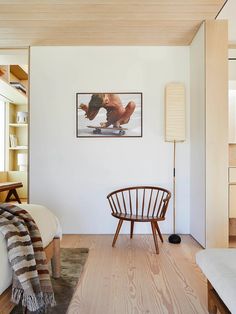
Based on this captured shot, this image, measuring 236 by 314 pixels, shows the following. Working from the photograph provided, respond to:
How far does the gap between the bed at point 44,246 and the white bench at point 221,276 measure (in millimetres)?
984

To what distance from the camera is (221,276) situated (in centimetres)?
126

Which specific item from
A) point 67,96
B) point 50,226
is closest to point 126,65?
point 67,96

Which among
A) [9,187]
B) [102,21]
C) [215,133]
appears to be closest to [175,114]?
[215,133]

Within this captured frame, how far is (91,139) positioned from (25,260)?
7.71 feet

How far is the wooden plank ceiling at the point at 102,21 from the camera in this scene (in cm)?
267

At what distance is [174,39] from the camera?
11.1 feet

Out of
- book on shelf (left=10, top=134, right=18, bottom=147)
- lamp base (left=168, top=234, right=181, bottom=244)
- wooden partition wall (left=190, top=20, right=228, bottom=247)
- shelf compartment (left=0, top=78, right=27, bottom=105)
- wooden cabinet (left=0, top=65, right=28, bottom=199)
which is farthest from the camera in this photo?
book on shelf (left=10, top=134, right=18, bottom=147)

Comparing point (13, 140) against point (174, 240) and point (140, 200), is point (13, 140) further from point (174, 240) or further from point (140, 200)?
point (174, 240)

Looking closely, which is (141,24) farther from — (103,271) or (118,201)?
(103,271)

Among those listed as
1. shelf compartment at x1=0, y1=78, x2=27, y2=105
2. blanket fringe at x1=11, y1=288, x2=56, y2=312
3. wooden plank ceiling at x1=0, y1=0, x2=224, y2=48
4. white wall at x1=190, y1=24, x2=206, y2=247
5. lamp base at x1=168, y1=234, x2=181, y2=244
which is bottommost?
lamp base at x1=168, y1=234, x2=181, y2=244

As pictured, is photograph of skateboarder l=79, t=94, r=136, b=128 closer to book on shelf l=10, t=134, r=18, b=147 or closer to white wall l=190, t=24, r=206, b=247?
white wall l=190, t=24, r=206, b=247

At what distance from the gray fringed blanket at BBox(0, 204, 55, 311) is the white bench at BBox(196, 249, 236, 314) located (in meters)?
0.85

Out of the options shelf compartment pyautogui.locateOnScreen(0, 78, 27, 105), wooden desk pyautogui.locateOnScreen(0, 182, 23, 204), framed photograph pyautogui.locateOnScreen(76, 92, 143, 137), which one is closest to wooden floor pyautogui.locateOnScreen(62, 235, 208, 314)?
framed photograph pyautogui.locateOnScreen(76, 92, 143, 137)

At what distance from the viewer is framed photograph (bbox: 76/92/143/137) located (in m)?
3.53
